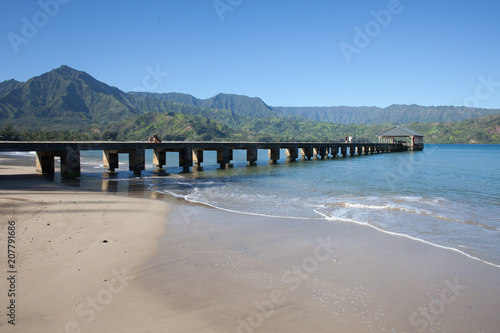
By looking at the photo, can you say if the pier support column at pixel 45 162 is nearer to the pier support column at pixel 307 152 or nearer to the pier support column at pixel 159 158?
the pier support column at pixel 159 158

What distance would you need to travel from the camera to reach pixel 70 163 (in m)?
24.7

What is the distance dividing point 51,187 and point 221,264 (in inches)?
590

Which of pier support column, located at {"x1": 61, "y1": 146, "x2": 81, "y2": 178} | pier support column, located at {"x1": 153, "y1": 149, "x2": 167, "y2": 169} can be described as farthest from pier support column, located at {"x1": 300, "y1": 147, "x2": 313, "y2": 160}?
pier support column, located at {"x1": 61, "y1": 146, "x2": 81, "y2": 178}

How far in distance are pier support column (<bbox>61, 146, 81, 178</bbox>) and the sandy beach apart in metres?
14.4

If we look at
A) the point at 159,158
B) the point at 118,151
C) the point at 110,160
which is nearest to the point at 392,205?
the point at 110,160

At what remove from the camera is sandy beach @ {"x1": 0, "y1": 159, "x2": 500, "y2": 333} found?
523 cm

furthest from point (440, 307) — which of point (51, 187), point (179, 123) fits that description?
point (179, 123)

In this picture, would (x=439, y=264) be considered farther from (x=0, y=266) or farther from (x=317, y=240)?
(x=0, y=266)

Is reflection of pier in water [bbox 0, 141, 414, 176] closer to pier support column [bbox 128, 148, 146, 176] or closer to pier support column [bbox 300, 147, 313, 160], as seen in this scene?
pier support column [bbox 128, 148, 146, 176]

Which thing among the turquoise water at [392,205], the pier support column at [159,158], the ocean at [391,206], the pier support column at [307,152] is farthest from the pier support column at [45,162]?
the pier support column at [307,152]

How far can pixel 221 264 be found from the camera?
25.0 feet

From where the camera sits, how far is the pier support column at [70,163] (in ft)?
80.7

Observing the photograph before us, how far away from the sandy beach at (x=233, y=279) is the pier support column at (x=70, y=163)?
14435 mm

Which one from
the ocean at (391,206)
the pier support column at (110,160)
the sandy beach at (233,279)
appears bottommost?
the ocean at (391,206)
